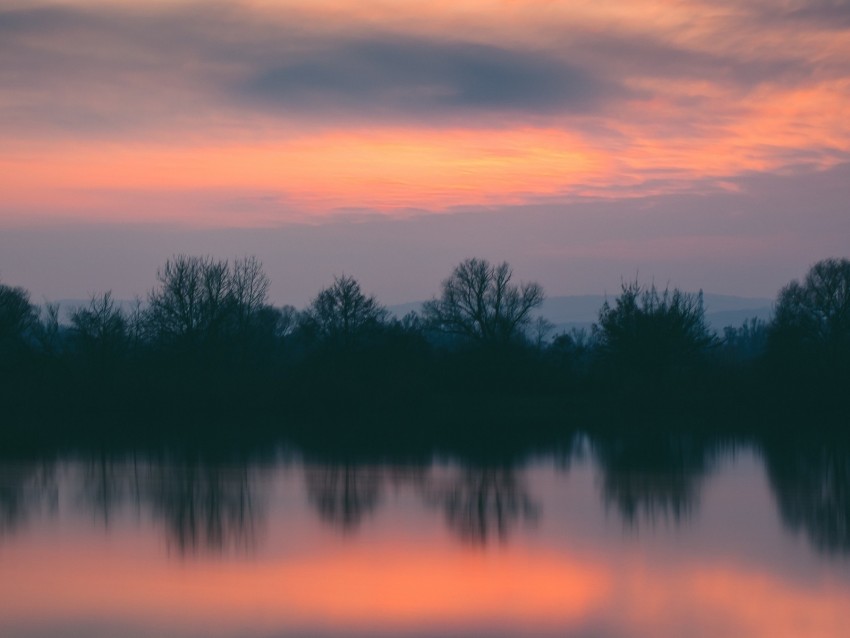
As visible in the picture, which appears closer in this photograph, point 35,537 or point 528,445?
point 35,537

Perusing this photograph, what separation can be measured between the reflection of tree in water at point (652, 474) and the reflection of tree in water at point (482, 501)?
54.7 inches

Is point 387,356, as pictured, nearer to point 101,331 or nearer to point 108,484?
point 101,331

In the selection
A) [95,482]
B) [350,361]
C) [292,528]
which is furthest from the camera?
[350,361]

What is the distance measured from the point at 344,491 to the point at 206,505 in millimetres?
2362

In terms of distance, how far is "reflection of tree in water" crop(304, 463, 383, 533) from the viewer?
15031 mm

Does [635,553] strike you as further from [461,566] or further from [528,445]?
[528,445]

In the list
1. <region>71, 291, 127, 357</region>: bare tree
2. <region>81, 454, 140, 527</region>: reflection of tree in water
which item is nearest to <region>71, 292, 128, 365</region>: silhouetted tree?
<region>71, 291, 127, 357</region>: bare tree

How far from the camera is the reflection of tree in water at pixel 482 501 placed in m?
14.2

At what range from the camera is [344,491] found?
17297 millimetres

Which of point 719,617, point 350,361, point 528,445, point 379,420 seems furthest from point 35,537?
point 350,361

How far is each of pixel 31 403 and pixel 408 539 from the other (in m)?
22.5

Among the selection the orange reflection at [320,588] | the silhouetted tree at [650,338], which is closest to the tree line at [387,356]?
the silhouetted tree at [650,338]

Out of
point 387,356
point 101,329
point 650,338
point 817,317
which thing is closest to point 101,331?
point 101,329

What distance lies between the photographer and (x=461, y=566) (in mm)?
11711
